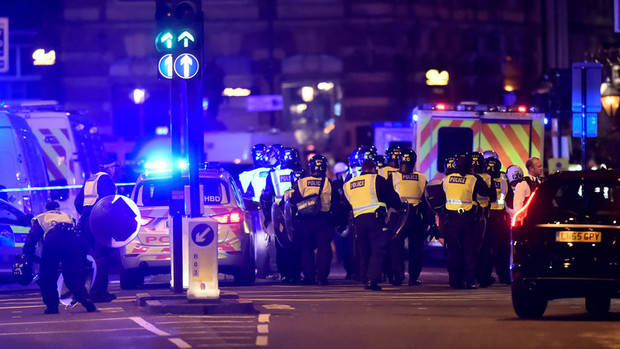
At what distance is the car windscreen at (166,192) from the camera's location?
19609 millimetres

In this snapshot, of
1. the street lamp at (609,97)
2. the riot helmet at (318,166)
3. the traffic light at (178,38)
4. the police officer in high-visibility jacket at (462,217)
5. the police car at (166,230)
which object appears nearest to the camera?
the traffic light at (178,38)

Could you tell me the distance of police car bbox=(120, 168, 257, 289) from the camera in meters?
19.4

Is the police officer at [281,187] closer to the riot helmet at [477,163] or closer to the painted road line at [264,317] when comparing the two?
the riot helmet at [477,163]

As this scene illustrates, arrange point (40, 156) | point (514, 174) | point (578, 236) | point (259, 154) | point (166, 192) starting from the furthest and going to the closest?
point (40, 156) → point (259, 154) → point (514, 174) → point (166, 192) → point (578, 236)

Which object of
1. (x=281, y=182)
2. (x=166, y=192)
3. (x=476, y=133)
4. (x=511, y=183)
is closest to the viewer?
(x=166, y=192)

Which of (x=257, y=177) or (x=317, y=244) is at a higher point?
(x=257, y=177)

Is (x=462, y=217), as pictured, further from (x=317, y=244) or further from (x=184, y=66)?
(x=184, y=66)

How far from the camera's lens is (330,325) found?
1461cm

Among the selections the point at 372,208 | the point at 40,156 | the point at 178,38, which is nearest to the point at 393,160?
the point at 372,208

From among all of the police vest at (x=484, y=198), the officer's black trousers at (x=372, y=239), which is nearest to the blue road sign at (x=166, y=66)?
the officer's black trousers at (x=372, y=239)

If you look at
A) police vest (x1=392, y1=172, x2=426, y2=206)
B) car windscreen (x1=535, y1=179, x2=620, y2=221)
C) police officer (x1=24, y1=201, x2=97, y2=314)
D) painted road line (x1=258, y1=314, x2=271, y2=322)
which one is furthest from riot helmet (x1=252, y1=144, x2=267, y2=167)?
car windscreen (x1=535, y1=179, x2=620, y2=221)

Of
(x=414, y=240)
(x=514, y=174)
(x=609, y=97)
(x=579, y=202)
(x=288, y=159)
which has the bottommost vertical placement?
(x=414, y=240)

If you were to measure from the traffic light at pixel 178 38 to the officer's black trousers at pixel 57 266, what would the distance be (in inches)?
81.4

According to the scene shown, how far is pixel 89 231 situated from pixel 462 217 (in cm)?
460
